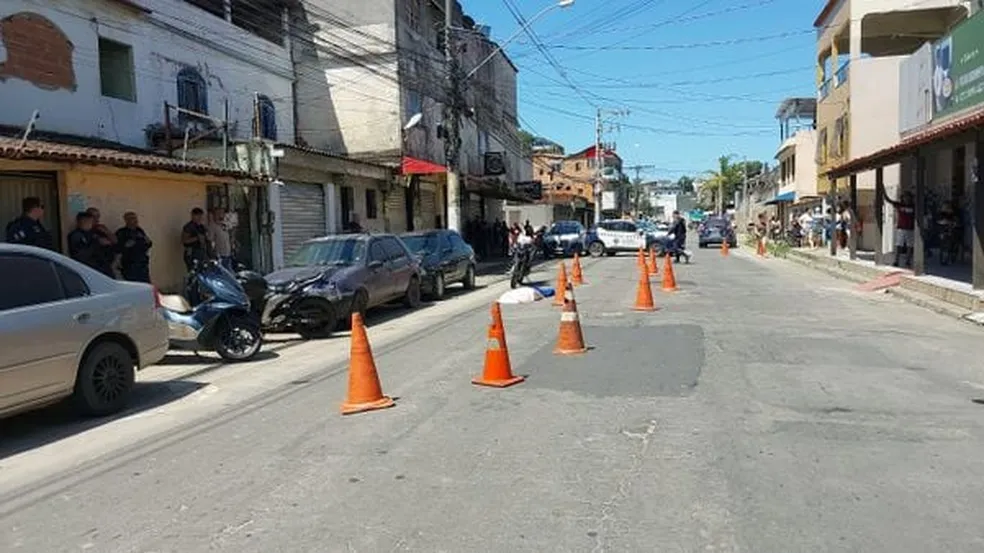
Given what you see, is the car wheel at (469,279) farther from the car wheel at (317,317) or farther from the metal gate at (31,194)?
the metal gate at (31,194)

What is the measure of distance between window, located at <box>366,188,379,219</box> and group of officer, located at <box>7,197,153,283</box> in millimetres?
14464

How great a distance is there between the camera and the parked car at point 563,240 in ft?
125

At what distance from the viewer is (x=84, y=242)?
12078 mm

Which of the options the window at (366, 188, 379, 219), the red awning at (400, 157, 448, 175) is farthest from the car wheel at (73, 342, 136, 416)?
the window at (366, 188, 379, 219)

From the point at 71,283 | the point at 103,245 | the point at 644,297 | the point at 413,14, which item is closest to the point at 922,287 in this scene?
the point at 644,297

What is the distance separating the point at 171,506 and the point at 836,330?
9.62 meters

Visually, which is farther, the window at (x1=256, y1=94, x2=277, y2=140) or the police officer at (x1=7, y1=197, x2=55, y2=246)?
the window at (x1=256, y1=94, x2=277, y2=140)

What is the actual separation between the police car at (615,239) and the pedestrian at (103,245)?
90.4 feet

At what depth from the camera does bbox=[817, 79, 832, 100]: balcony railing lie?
35366 millimetres

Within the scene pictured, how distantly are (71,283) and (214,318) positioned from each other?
3097 millimetres

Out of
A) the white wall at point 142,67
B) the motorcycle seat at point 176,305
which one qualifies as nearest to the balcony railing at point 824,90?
the white wall at point 142,67

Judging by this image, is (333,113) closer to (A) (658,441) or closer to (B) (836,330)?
(B) (836,330)

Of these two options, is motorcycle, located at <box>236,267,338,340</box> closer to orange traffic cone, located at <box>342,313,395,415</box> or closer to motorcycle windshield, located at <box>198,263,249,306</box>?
motorcycle windshield, located at <box>198,263,249,306</box>

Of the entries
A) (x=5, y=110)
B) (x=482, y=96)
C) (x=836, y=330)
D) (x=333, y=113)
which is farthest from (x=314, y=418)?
(x=482, y=96)
